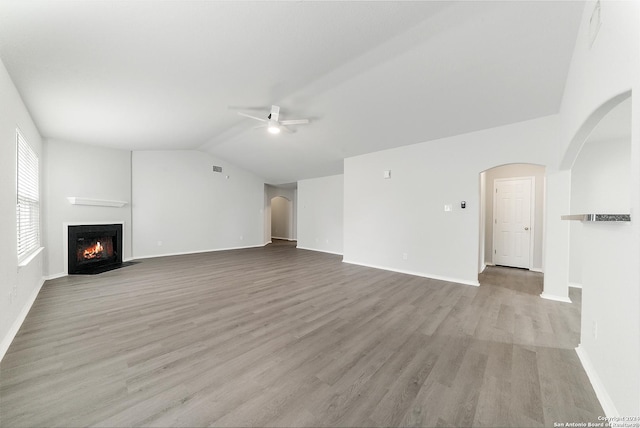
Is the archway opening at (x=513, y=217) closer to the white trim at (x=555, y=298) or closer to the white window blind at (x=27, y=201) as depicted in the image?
the white trim at (x=555, y=298)

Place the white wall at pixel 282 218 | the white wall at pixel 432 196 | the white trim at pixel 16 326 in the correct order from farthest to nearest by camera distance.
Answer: the white wall at pixel 282 218 → the white wall at pixel 432 196 → the white trim at pixel 16 326

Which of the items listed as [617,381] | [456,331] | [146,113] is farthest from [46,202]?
[617,381]

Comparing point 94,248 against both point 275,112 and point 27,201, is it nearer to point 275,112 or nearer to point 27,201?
point 27,201

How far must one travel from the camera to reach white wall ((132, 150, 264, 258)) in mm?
6426

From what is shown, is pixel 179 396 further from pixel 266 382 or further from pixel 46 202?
pixel 46 202

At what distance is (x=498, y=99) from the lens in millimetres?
3283

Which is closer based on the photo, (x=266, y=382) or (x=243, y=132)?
(x=266, y=382)

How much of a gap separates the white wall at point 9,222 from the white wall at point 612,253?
451 centimetres

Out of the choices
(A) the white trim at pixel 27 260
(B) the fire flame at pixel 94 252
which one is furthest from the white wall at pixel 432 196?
(B) the fire flame at pixel 94 252

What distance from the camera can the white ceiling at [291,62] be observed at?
6.32 feet

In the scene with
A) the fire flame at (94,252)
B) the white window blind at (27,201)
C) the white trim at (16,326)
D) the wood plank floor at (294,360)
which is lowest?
the wood plank floor at (294,360)

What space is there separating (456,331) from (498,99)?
10.2 ft

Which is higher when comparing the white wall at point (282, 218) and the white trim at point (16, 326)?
the white wall at point (282, 218)

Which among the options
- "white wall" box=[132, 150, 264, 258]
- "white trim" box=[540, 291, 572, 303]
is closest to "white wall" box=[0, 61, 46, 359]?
"white wall" box=[132, 150, 264, 258]
